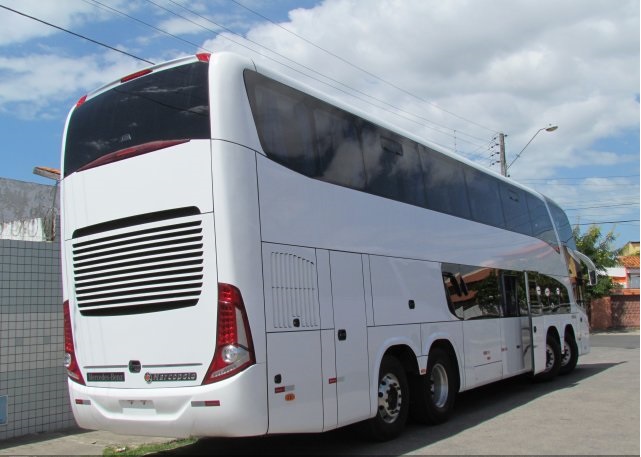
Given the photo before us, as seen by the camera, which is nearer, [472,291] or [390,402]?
[390,402]

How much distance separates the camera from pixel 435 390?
887 cm

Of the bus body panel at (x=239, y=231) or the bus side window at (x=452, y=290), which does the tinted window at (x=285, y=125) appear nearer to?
the bus body panel at (x=239, y=231)

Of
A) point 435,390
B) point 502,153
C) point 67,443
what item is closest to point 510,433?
point 435,390

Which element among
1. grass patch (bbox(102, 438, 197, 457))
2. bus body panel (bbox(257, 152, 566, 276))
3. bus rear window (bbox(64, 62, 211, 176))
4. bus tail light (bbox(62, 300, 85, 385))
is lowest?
grass patch (bbox(102, 438, 197, 457))

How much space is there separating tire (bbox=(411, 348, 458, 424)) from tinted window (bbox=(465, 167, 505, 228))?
2.89 meters

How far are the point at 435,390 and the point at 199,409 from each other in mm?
4414

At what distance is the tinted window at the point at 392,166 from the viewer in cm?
799

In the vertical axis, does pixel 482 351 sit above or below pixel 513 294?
below

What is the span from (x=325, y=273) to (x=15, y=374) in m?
4.50

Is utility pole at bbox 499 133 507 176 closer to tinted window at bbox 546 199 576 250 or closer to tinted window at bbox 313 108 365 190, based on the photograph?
tinted window at bbox 546 199 576 250

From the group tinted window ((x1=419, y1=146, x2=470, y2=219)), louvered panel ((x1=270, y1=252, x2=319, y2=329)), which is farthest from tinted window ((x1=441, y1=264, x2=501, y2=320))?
louvered panel ((x1=270, y1=252, x2=319, y2=329))

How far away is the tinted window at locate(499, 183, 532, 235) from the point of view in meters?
12.2

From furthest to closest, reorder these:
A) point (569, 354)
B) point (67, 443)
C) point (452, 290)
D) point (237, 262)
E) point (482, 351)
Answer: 1. point (569, 354)
2. point (482, 351)
3. point (452, 290)
4. point (67, 443)
5. point (237, 262)

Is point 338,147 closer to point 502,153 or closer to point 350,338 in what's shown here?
point 350,338
